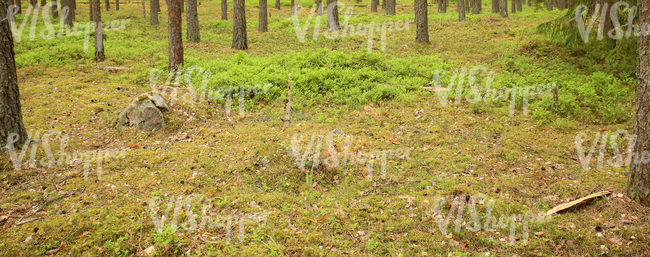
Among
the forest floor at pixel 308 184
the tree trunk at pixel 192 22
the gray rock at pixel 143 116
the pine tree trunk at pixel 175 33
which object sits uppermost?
the tree trunk at pixel 192 22

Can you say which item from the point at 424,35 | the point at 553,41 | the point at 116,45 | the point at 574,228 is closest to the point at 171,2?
the point at 116,45

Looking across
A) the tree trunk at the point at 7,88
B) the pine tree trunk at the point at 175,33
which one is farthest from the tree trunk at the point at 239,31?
the tree trunk at the point at 7,88

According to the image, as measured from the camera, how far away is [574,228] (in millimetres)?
4957

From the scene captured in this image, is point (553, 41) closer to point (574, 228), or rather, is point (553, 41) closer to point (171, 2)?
point (574, 228)

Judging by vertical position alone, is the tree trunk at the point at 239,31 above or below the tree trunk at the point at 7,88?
above

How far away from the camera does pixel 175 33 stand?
37.6 ft

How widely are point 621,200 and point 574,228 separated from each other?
43.0 inches

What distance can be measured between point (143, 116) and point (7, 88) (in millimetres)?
2567

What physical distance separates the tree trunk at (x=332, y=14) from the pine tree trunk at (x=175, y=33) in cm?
950

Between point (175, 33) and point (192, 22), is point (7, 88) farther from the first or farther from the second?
point (192, 22)

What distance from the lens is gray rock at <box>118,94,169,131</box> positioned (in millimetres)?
8414

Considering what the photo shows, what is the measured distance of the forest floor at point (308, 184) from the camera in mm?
4871

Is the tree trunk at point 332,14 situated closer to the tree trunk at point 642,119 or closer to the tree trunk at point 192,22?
the tree trunk at point 192,22

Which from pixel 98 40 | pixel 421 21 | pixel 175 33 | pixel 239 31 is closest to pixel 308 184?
pixel 175 33
